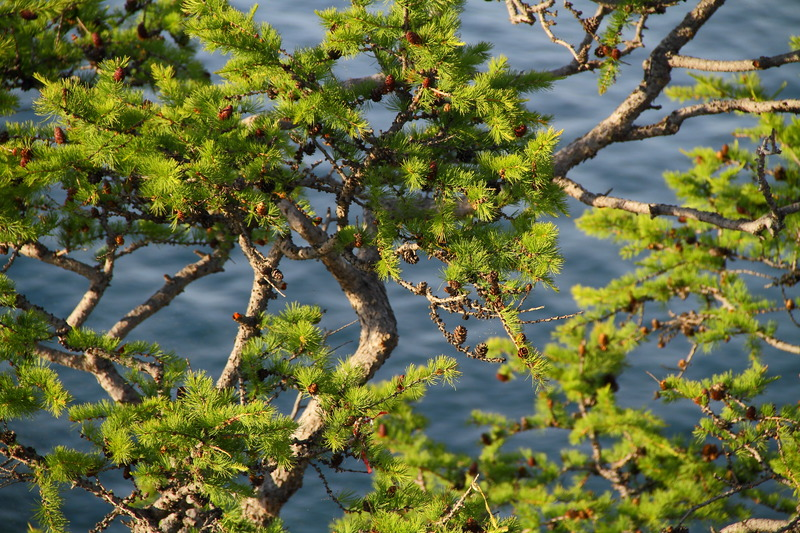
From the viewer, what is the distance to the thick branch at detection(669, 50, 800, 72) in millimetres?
2455

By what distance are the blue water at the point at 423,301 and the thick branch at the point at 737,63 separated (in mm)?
3162

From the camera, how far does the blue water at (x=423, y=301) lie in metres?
5.27

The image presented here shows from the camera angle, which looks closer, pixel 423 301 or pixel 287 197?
pixel 287 197

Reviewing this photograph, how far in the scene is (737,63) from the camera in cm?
256

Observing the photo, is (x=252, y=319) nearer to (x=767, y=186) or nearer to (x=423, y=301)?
(x=767, y=186)

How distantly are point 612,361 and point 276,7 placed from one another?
4.15 meters

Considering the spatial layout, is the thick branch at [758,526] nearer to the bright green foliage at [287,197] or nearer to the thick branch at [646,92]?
the bright green foliage at [287,197]

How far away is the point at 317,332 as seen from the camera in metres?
2.17

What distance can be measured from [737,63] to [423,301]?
11.6 feet

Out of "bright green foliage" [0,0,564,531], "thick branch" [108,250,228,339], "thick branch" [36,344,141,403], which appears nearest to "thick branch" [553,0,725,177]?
"bright green foliage" [0,0,564,531]

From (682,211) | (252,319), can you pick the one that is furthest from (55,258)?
(682,211)

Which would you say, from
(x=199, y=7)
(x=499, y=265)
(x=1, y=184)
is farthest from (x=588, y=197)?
(x=1, y=184)

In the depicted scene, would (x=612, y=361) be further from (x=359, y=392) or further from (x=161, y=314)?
(x=161, y=314)

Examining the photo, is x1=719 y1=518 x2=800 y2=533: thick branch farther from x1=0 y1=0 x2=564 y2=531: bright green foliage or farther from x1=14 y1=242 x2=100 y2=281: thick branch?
x1=14 y1=242 x2=100 y2=281: thick branch
